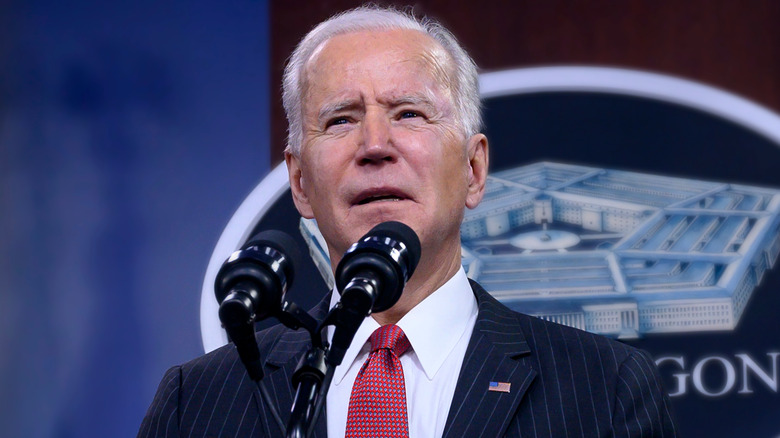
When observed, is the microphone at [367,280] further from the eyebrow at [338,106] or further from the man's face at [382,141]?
the eyebrow at [338,106]

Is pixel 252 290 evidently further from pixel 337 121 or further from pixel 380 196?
pixel 337 121

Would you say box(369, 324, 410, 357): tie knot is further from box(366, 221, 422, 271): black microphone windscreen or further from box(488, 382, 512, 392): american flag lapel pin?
box(366, 221, 422, 271): black microphone windscreen

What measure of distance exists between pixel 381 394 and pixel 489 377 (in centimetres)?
20

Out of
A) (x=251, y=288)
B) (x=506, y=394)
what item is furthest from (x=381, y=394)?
(x=251, y=288)

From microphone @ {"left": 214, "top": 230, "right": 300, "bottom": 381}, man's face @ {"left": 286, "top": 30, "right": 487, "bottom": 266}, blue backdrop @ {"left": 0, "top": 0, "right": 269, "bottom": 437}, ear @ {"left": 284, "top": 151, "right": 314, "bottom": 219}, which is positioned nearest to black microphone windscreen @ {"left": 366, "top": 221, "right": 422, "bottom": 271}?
microphone @ {"left": 214, "top": 230, "right": 300, "bottom": 381}

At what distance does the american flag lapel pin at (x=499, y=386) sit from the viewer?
1635mm

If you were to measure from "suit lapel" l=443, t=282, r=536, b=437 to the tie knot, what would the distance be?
0.12 meters

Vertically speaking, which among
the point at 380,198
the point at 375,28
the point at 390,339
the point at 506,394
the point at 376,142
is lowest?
the point at 506,394

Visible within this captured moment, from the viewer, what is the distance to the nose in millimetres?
1652

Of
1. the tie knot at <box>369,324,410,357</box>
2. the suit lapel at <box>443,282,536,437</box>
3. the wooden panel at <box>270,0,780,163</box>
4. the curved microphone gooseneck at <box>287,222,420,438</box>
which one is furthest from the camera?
the wooden panel at <box>270,0,780,163</box>

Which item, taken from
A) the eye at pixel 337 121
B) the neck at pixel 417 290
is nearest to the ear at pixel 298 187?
the eye at pixel 337 121

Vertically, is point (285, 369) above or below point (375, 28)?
below

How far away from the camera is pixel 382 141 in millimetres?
1666

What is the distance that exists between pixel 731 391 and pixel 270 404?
1574mm
